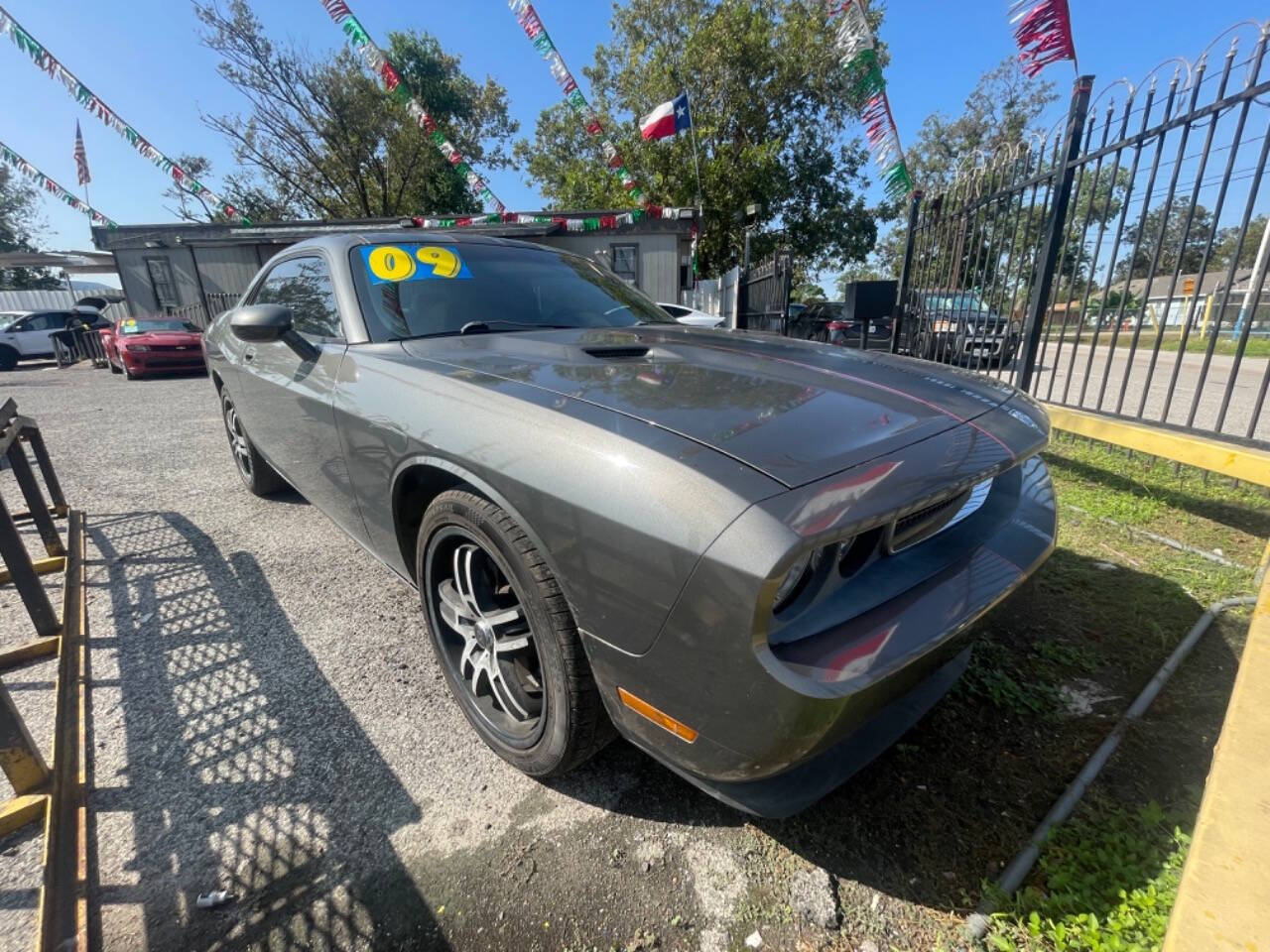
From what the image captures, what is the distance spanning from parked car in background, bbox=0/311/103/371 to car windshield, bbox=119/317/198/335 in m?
6.70

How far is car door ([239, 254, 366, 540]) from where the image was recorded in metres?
2.25

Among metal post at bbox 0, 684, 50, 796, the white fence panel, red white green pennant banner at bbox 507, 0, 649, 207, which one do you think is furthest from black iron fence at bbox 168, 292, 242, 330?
metal post at bbox 0, 684, 50, 796

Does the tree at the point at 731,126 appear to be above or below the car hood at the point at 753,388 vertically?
above

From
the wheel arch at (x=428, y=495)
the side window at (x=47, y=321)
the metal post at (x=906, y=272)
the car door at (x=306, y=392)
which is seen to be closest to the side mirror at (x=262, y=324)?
the car door at (x=306, y=392)

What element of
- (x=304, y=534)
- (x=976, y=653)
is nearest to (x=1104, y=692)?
(x=976, y=653)

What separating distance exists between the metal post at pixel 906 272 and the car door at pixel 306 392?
16.8 ft

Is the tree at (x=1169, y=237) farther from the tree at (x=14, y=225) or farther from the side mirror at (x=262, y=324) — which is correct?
the tree at (x=14, y=225)

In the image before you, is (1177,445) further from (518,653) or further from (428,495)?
(428,495)

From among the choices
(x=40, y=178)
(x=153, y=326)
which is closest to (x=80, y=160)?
(x=40, y=178)

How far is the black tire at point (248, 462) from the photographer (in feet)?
12.5

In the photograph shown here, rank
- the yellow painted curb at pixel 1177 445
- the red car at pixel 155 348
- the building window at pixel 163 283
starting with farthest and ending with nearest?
the building window at pixel 163 283
the red car at pixel 155 348
the yellow painted curb at pixel 1177 445

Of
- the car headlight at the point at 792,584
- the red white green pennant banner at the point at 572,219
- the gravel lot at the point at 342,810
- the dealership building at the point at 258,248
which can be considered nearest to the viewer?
the car headlight at the point at 792,584

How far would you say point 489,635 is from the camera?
1.73m

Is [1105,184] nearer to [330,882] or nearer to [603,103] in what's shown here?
[330,882]
